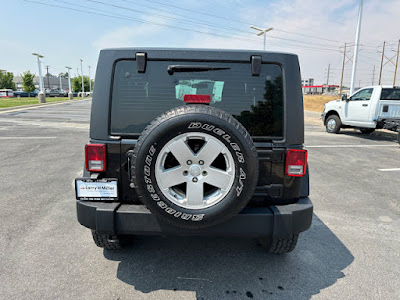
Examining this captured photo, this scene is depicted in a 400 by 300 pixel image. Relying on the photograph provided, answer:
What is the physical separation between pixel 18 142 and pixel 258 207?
28.8ft

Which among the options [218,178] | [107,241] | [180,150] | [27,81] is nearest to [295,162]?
[218,178]

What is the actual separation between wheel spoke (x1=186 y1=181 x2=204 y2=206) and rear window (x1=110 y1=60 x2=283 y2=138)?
0.66 metres

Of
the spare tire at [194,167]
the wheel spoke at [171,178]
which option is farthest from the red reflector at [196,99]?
the wheel spoke at [171,178]

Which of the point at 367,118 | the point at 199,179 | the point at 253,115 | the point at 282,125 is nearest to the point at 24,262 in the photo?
the point at 199,179

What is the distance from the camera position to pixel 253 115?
2436 millimetres

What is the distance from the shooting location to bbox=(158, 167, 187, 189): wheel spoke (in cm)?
212

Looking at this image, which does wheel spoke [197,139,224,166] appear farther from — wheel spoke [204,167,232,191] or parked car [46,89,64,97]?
parked car [46,89,64,97]

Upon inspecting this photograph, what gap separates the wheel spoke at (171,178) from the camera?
2115 mm

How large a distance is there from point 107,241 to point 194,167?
1299 millimetres

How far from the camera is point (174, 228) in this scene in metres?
2.33

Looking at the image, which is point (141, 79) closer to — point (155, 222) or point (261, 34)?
point (155, 222)

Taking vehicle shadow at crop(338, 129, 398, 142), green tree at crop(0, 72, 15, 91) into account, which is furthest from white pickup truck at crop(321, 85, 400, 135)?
green tree at crop(0, 72, 15, 91)

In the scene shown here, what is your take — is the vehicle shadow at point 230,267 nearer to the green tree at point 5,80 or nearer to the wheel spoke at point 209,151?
the wheel spoke at point 209,151

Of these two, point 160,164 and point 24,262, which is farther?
point 24,262
